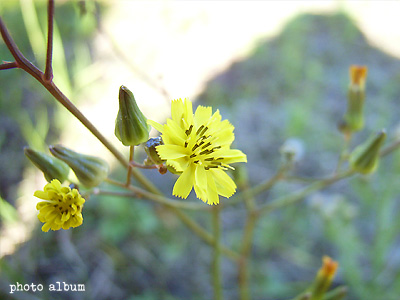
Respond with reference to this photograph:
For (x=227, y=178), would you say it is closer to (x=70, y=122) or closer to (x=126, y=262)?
(x=126, y=262)

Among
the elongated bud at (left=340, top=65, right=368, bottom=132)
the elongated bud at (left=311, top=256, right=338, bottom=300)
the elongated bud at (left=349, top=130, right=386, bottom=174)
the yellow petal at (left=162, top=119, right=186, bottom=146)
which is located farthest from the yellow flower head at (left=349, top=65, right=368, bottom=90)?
the yellow petal at (left=162, top=119, right=186, bottom=146)

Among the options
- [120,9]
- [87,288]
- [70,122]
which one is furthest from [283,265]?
[120,9]

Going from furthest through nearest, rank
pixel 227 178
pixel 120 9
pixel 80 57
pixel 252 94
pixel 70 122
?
pixel 120 9
pixel 252 94
pixel 80 57
pixel 70 122
pixel 227 178

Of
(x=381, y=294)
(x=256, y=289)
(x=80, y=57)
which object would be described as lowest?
(x=381, y=294)

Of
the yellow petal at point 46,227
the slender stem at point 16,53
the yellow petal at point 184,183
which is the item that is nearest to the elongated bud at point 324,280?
the yellow petal at point 184,183

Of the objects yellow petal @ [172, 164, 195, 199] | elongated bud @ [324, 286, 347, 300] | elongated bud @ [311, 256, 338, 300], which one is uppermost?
yellow petal @ [172, 164, 195, 199]

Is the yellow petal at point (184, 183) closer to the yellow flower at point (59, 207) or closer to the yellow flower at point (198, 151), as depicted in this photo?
the yellow flower at point (198, 151)

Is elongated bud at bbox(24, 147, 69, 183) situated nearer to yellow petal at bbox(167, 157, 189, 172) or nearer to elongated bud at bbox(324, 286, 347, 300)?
yellow petal at bbox(167, 157, 189, 172)
